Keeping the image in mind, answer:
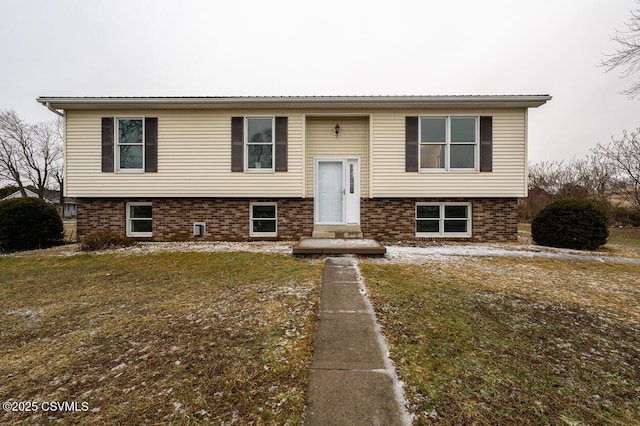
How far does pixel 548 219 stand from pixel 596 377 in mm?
7547

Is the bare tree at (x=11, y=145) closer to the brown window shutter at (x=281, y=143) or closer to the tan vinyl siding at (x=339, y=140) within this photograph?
the brown window shutter at (x=281, y=143)

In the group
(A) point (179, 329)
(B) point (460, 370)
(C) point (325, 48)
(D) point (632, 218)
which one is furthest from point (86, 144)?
(D) point (632, 218)

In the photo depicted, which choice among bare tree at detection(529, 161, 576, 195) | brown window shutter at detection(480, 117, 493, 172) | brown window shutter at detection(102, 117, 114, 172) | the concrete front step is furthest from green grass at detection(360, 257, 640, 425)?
bare tree at detection(529, 161, 576, 195)

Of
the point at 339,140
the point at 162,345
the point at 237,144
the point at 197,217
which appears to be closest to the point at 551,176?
the point at 339,140

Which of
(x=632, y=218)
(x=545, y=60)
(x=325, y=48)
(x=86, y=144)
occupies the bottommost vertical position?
(x=632, y=218)

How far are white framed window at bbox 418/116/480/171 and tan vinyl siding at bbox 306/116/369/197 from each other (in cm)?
178

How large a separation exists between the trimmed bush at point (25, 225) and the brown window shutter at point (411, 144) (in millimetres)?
10954

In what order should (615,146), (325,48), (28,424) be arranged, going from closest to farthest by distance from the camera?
(28,424)
(615,146)
(325,48)

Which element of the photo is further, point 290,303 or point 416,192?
point 416,192

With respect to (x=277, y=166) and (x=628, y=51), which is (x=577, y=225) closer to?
(x=628, y=51)

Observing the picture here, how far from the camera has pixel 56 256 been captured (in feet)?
22.4

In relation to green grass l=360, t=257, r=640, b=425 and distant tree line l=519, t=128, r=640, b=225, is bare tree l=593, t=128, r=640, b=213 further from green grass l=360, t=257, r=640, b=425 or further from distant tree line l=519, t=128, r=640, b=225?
green grass l=360, t=257, r=640, b=425

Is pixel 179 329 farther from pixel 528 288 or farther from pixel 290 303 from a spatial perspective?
pixel 528 288

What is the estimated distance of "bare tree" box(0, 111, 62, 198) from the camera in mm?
24516
